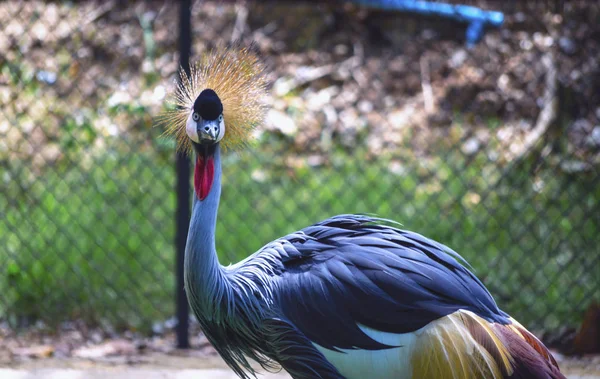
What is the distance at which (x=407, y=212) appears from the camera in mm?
5043

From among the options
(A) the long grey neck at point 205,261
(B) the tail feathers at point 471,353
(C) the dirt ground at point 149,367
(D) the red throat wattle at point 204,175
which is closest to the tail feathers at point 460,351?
(B) the tail feathers at point 471,353

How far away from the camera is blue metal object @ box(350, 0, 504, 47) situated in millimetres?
4473

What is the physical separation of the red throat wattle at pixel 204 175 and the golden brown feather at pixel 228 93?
0.15 m

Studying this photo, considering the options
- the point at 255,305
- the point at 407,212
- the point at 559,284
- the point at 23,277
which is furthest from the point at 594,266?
the point at 23,277

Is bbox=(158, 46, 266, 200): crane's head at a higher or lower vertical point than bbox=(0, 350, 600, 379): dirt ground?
higher

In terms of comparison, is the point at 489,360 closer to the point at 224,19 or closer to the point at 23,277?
the point at 23,277

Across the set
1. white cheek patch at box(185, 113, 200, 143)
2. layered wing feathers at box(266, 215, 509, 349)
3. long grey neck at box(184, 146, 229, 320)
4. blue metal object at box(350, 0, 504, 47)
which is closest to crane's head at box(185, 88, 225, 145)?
white cheek patch at box(185, 113, 200, 143)

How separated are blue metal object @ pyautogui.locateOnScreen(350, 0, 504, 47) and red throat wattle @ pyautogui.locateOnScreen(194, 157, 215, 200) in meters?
2.09

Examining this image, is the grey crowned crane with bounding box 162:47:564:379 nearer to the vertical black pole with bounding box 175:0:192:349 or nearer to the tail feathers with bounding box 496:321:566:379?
the tail feathers with bounding box 496:321:566:379

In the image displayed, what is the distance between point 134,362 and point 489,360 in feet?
6.44

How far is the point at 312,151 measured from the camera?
19.5ft

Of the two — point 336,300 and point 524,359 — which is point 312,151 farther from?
point 524,359

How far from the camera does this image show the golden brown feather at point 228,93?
275cm

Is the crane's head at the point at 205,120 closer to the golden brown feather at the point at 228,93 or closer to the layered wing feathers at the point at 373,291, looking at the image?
the golden brown feather at the point at 228,93
